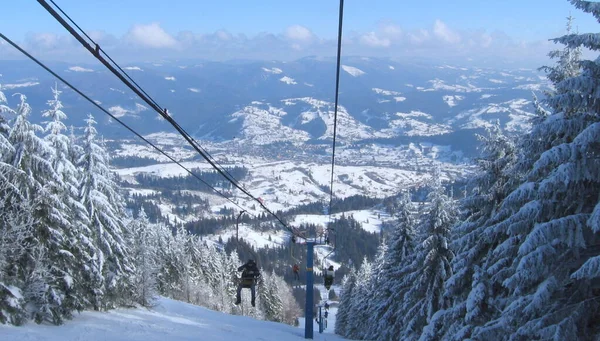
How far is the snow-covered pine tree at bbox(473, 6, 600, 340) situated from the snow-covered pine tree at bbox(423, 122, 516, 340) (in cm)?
409

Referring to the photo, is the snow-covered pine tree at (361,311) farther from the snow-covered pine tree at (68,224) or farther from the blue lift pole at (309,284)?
the snow-covered pine tree at (68,224)

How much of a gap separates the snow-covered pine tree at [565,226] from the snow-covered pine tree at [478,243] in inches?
161

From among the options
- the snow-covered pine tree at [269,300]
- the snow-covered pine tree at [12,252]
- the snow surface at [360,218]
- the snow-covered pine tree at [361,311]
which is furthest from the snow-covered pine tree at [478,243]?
the snow surface at [360,218]

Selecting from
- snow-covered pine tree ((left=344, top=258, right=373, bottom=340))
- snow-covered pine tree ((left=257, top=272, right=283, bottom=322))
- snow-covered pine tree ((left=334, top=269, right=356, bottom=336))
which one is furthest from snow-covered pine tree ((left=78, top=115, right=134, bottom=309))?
snow-covered pine tree ((left=257, top=272, right=283, bottom=322))

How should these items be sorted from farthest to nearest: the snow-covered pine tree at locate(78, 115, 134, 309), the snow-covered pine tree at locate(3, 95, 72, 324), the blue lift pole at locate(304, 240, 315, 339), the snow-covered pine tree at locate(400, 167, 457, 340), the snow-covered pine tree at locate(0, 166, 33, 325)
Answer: the blue lift pole at locate(304, 240, 315, 339) → the snow-covered pine tree at locate(78, 115, 134, 309) → the snow-covered pine tree at locate(400, 167, 457, 340) → the snow-covered pine tree at locate(3, 95, 72, 324) → the snow-covered pine tree at locate(0, 166, 33, 325)

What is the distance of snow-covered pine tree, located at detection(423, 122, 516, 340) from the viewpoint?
551 inches

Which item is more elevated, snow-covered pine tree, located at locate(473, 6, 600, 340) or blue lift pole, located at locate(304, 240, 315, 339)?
snow-covered pine tree, located at locate(473, 6, 600, 340)

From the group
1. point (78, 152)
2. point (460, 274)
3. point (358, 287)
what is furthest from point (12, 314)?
point (358, 287)

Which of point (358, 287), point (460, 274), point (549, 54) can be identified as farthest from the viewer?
point (358, 287)

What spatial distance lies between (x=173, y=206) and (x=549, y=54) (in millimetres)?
192141

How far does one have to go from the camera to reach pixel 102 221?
84.9 feet

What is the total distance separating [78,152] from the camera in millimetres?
25531

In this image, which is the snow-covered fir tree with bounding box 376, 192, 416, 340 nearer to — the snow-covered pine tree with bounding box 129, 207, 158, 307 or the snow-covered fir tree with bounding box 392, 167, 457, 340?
the snow-covered fir tree with bounding box 392, 167, 457, 340

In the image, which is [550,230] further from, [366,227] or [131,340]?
[366,227]
